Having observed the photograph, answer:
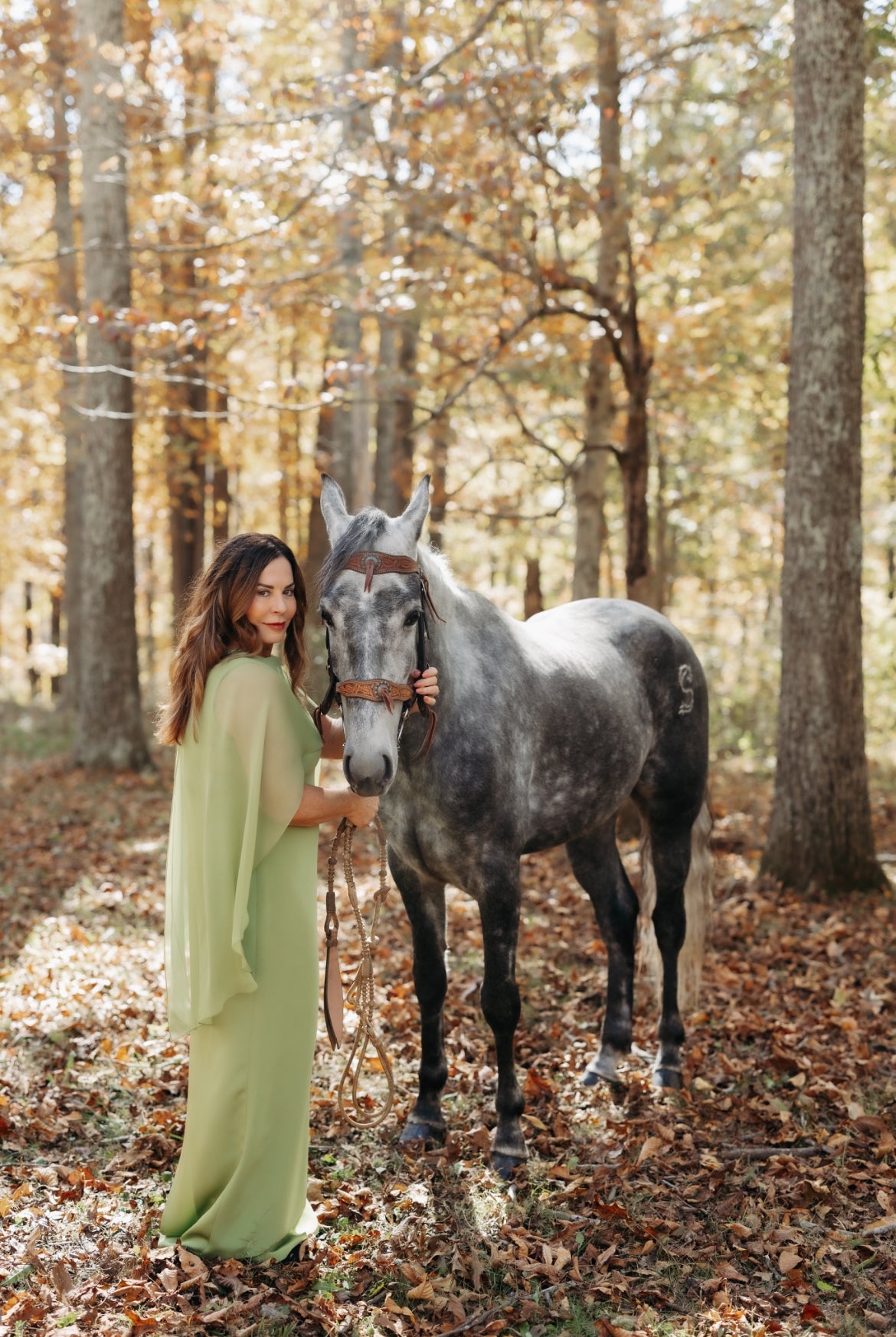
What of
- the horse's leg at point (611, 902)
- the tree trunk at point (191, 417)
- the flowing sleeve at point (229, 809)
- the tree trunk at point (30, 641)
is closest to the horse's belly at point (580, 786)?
the horse's leg at point (611, 902)

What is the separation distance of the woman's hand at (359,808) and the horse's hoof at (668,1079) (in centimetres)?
218

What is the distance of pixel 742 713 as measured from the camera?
48.6 ft

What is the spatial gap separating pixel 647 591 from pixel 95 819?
17.5 feet

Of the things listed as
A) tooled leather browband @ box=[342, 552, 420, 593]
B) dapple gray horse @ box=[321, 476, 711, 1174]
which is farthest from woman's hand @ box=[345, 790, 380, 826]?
tooled leather browband @ box=[342, 552, 420, 593]

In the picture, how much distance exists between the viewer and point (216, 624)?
122 inches

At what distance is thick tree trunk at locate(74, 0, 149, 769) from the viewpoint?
405 inches

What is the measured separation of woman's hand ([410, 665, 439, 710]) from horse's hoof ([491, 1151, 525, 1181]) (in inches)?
71.6

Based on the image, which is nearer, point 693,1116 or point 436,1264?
point 436,1264

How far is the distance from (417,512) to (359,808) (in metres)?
0.99

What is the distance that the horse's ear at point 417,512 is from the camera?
10.9 ft

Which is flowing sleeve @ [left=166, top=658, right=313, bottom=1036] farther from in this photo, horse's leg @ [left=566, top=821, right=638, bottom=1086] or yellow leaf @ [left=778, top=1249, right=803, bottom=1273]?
horse's leg @ [left=566, top=821, right=638, bottom=1086]

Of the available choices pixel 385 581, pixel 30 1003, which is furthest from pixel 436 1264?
pixel 30 1003

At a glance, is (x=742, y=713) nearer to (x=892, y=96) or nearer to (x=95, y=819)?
(x=892, y=96)

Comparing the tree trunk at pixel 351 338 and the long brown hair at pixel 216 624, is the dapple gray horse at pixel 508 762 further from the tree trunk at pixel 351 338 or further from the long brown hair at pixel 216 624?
the tree trunk at pixel 351 338
